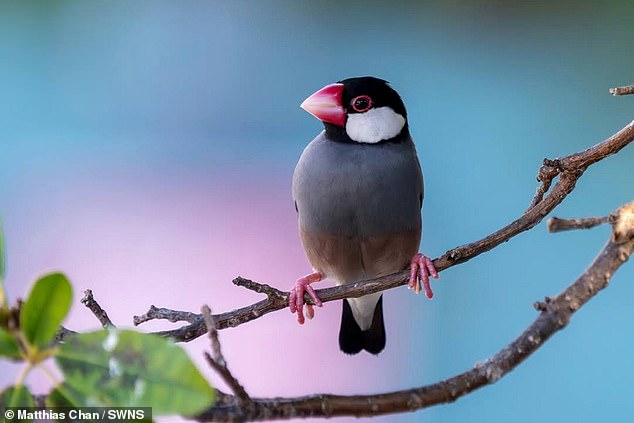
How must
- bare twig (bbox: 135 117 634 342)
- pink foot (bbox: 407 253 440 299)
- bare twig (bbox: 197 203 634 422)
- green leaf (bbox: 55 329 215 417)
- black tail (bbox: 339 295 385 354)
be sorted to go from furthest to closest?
black tail (bbox: 339 295 385 354), pink foot (bbox: 407 253 440 299), bare twig (bbox: 135 117 634 342), bare twig (bbox: 197 203 634 422), green leaf (bbox: 55 329 215 417)

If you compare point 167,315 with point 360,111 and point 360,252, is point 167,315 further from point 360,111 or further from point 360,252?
point 360,111

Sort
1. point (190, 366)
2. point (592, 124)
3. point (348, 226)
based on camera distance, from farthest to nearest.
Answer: point (592, 124) < point (348, 226) < point (190, 366)

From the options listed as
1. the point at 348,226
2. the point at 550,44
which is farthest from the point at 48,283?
the point at 550,44

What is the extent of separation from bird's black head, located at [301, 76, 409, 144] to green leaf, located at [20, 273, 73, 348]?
2.91ft

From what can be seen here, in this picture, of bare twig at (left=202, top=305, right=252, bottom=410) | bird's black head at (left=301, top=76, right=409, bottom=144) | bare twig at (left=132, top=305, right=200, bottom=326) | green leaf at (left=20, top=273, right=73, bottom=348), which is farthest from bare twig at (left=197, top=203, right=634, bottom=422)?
bird's black head at (left=301, top=76, right=409, bottom=144)

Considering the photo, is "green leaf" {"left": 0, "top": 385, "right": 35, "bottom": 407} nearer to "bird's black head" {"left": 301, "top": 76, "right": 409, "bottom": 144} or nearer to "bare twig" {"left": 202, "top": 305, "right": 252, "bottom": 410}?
"bare twig" {"left": 202, "top": 305, "right": 252, "bottom": 410}

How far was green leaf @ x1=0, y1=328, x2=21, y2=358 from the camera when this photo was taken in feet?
1.13

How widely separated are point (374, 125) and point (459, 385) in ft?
2.60

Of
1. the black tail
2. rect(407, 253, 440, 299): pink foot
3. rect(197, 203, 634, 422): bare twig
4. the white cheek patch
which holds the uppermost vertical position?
the white cheek patch

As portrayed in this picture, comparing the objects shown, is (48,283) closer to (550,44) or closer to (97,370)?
(97,370)

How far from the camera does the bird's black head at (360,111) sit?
4.02ft

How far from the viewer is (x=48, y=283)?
→ 0.36m

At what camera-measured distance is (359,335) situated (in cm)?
137

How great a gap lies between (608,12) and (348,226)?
4.45ft
